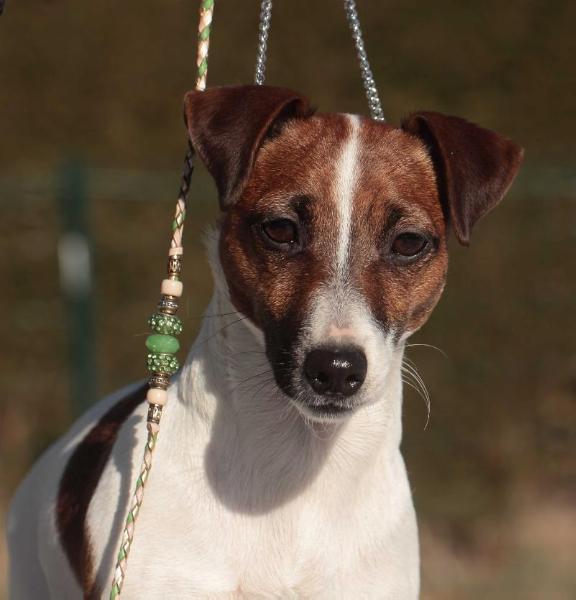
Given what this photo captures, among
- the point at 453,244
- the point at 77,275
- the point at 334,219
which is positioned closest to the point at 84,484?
the point at 334,219

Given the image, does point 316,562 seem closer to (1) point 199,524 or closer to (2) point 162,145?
(1) point 199,524

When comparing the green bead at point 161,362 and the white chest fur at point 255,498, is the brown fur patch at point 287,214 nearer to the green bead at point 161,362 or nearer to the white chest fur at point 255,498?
the white chest fur at point 255,498

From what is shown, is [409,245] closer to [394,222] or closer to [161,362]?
[394,222]

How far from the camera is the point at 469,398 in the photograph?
8977 millimetres

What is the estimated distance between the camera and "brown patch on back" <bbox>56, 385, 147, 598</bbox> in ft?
12.3

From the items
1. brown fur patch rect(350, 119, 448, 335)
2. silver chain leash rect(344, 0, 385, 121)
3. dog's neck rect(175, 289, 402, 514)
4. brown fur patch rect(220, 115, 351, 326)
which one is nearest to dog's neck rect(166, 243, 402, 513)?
dog's neck rect(175, 289, 402, 514)

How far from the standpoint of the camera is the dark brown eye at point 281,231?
11.8 feet

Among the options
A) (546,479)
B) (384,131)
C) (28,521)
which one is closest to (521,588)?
(546,479)

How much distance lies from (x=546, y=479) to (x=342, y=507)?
5380 millimetres

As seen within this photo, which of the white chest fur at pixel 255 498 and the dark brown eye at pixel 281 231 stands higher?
the dark brown eye at pixel 281 231

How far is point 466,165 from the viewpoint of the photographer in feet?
12.4

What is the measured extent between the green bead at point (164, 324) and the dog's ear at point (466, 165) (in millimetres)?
968

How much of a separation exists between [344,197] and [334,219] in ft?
0.26

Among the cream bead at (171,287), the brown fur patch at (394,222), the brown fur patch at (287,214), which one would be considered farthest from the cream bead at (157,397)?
the brown fur patch at (394,222)
